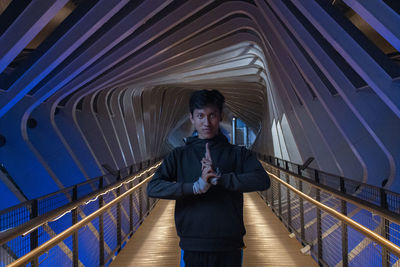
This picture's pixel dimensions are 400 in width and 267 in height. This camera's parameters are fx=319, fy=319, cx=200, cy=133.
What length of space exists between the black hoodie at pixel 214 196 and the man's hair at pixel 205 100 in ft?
0.58

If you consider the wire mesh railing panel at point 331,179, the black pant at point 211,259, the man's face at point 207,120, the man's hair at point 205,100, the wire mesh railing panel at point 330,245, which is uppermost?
the man's hair at point 205,100

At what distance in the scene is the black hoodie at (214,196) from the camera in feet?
5.04

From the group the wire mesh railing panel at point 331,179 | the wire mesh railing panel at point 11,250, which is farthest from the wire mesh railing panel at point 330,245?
the wire mesh railing panel at point 11,250

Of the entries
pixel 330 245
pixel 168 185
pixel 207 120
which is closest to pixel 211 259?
pixel 168 185

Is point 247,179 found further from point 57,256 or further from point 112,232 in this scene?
point 112,232

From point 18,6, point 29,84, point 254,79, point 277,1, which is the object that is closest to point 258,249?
point 277,1

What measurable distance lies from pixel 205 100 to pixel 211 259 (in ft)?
2.64

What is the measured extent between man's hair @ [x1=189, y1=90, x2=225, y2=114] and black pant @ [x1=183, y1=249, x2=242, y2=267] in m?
0.74

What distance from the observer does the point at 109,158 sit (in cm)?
1491

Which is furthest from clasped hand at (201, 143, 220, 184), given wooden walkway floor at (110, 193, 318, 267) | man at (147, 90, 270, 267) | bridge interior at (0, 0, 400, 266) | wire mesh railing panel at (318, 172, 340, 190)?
wire mesh railing panel at (318, 172, 340, 190)

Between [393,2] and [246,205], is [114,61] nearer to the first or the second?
[246,205]

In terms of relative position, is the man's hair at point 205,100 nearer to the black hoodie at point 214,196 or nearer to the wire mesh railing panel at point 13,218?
the black hoodie at point 214,196

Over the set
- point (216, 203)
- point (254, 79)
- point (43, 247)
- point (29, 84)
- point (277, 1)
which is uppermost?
point (254, 79)

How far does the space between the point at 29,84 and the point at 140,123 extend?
14.0 m
